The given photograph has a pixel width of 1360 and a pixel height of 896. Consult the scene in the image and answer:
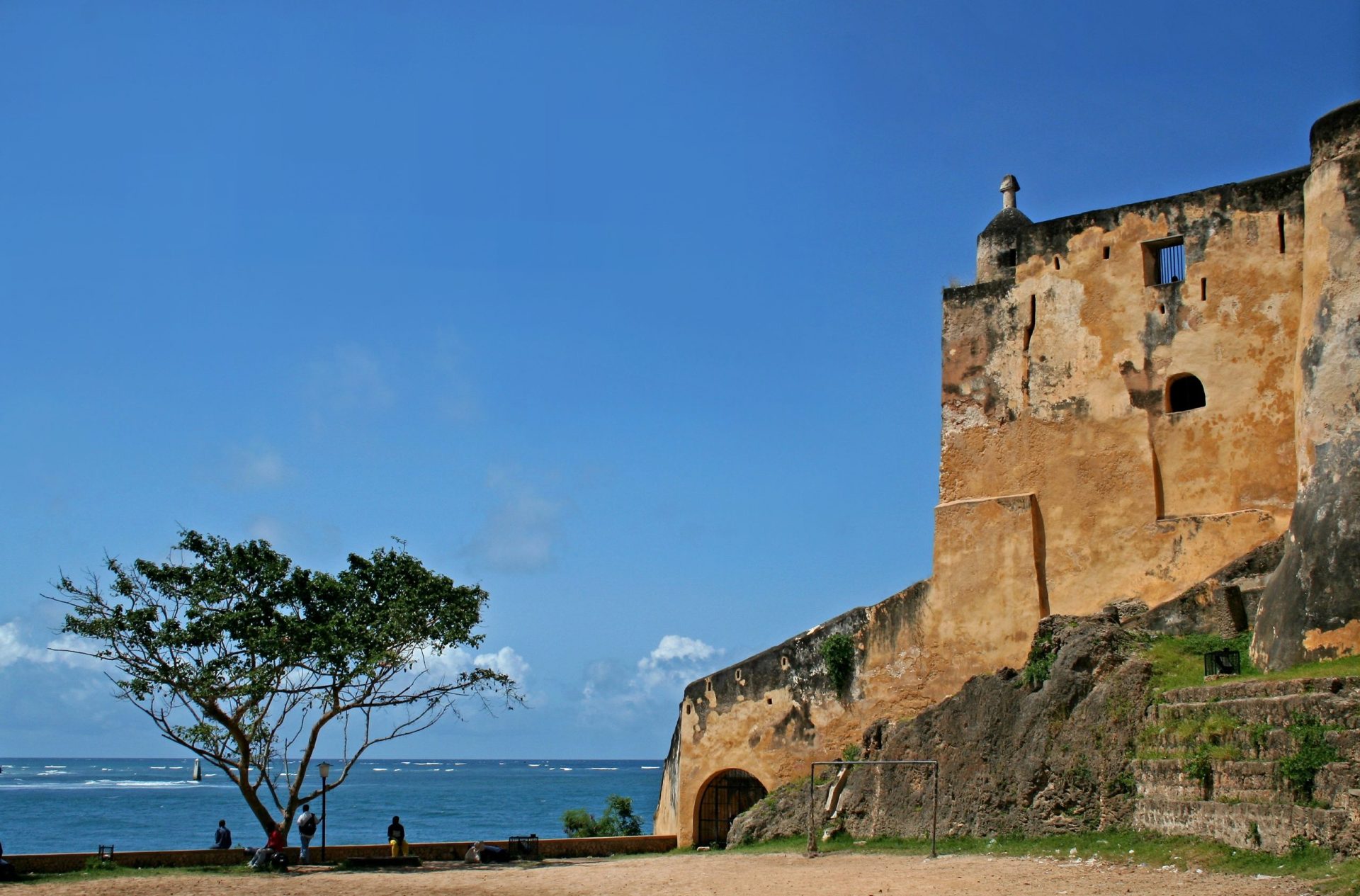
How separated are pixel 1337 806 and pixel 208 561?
16811mm

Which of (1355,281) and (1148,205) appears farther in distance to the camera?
(1148,205)

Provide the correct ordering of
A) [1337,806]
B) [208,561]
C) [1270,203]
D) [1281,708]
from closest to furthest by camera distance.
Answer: [1337,806]
[1281,708]
[1270,203]
[208,561]

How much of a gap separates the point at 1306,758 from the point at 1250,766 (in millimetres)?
798

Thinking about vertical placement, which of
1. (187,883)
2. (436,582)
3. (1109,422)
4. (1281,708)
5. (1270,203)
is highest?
(1270,203)

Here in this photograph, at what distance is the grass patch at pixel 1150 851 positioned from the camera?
11.7m

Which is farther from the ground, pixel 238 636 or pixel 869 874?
pixel 238 636

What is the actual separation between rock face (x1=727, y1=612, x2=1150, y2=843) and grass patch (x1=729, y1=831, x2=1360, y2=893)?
0.90 ft

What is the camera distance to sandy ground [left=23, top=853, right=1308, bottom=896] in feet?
42.4

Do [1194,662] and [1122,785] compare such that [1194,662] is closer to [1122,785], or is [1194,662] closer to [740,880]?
[1122,785]

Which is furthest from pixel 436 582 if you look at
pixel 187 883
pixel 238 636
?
pixel 187 883

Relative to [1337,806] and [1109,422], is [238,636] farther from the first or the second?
[1337,806]

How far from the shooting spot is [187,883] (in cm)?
1769

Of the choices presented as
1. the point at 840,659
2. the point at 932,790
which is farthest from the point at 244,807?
the point at 932,790

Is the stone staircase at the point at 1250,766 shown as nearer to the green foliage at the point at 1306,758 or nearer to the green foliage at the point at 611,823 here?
the green foliage at the point at 1306,758
